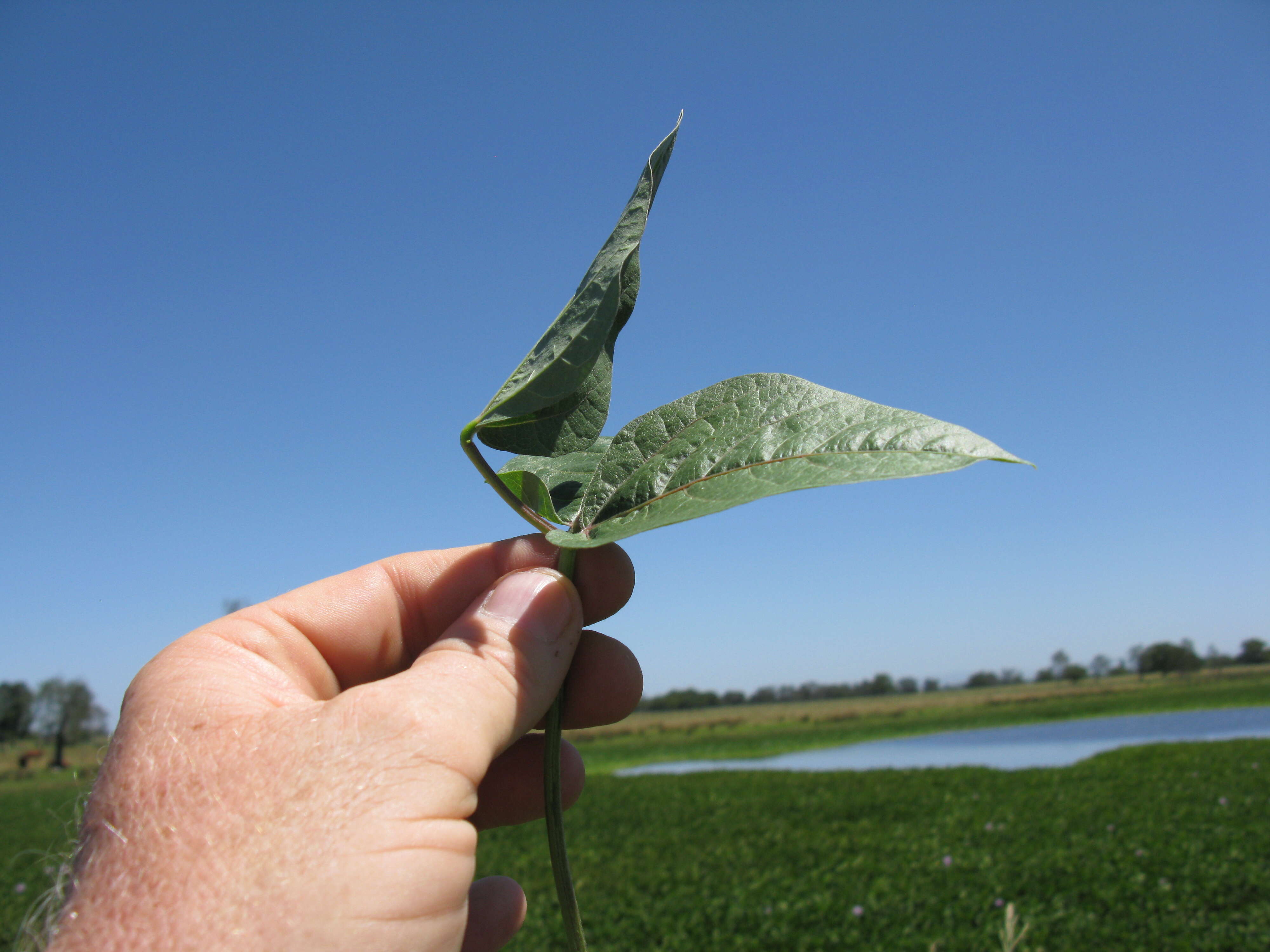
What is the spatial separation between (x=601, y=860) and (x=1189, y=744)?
1318 cm

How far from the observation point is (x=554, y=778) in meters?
0.73

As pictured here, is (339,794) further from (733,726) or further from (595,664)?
(733,726)

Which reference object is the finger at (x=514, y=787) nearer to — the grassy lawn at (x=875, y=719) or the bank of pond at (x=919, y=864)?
the bank of pond at (x=919, y=864)

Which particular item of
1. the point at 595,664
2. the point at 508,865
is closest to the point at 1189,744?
the point at 508,865

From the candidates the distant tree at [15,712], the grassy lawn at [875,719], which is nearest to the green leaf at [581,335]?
the grassy lawn at [875,719]

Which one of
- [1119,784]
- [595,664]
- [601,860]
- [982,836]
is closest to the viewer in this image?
[595,664]

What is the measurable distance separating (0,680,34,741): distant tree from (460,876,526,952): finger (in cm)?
5804

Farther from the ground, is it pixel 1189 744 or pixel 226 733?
pixel 226 733

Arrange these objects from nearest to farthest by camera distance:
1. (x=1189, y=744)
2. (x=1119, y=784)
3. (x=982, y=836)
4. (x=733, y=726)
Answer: (x=982, y=836) → (x=1119, y=784) → (x=1189, y=744) → (x=733, y=726)

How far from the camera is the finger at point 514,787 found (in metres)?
1.22

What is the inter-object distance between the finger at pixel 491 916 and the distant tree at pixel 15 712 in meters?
58.0

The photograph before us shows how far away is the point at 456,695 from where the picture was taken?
83 cm

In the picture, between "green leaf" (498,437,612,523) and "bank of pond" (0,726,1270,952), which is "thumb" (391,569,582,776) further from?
"bank of pond" (0,726,1270,952)

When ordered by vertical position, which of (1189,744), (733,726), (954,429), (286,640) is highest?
(954,429)
